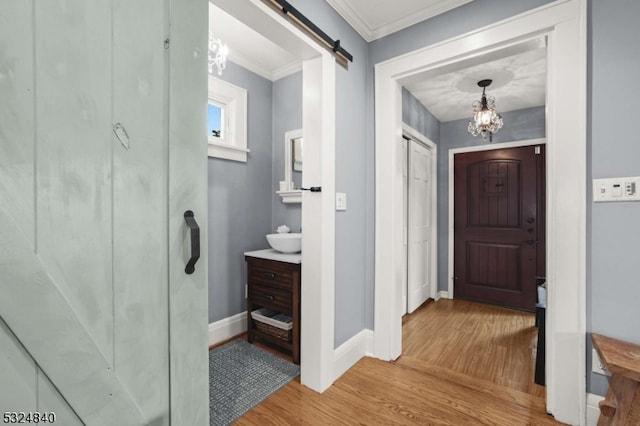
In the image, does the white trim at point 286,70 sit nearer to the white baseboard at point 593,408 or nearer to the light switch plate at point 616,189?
the light switch plate at point 616,189

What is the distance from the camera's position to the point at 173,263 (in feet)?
2.77

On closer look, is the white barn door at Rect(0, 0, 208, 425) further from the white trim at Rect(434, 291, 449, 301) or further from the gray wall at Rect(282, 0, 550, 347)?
the white trim at Rect(434, 291, 449, 301)

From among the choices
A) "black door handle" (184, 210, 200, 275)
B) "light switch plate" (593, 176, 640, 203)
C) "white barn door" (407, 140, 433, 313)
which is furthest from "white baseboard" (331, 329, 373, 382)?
"light switch plate" (593, 176, 640, 203)

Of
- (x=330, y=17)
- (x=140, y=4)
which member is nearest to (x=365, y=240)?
(x=330, y=17)

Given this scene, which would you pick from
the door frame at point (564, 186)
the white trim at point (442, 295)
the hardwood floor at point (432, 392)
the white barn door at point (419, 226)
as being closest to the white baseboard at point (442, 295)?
the white trim at point (442, 295)

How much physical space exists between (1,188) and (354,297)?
1.95 metres

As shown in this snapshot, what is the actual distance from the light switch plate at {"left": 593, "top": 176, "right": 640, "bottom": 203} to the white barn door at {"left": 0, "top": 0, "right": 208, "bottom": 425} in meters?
1.94

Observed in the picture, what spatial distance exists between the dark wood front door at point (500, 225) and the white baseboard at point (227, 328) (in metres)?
2.97

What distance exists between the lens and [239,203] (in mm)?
2689

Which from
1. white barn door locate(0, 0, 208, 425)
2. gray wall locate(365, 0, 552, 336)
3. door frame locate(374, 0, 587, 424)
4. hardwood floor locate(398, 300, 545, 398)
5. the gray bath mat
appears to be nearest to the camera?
white barn door locate(0, 0, 208, 425)

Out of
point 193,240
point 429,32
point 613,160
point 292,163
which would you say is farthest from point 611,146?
point 292,163

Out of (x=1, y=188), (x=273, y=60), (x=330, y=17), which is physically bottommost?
(x=1, y=188)

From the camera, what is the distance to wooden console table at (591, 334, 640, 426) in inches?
47.1

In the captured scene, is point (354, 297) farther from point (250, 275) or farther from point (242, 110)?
point (242, 110)
